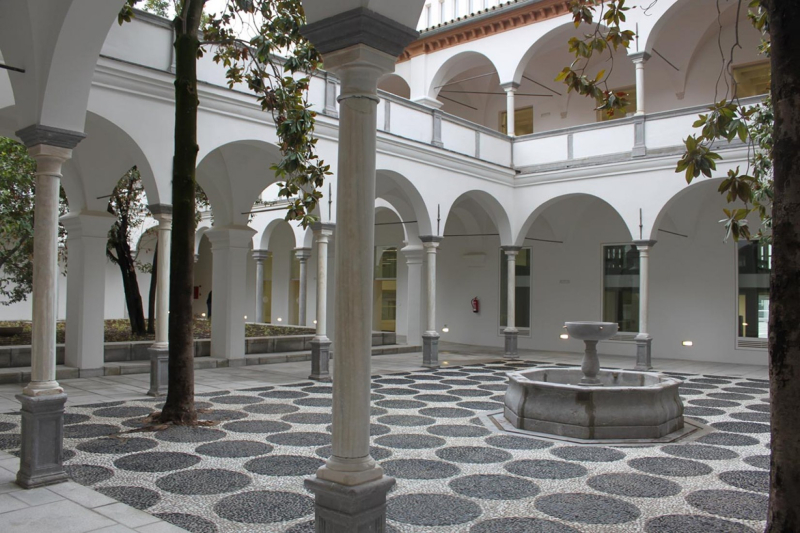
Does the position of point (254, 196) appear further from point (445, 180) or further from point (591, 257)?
point (591, 257)

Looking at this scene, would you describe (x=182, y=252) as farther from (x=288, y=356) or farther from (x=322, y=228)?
(x=288, y=356)

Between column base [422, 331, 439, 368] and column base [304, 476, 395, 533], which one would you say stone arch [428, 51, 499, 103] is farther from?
column base [304, 476, 395, 533]

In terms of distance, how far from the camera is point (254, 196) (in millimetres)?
13594

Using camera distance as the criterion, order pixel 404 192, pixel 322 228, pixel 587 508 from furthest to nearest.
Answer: pixel 404 192, pixel 322 228, pixel 587 508

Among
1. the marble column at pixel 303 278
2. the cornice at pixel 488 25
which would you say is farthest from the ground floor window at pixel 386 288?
the cornice at pixel 488 25

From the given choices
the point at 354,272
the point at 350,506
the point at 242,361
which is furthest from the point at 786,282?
the point at 242,361

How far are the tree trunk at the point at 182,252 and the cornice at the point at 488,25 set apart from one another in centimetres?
977

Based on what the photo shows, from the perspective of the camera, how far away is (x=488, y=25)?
17828mm

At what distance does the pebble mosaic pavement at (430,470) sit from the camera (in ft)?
15.8

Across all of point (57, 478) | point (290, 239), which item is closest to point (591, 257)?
point (290, 239)

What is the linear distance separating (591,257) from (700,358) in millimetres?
4057

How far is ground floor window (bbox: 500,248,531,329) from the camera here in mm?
20641

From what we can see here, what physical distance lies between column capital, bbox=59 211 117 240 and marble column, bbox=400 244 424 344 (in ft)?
29.5

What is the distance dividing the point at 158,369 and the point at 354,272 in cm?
718
